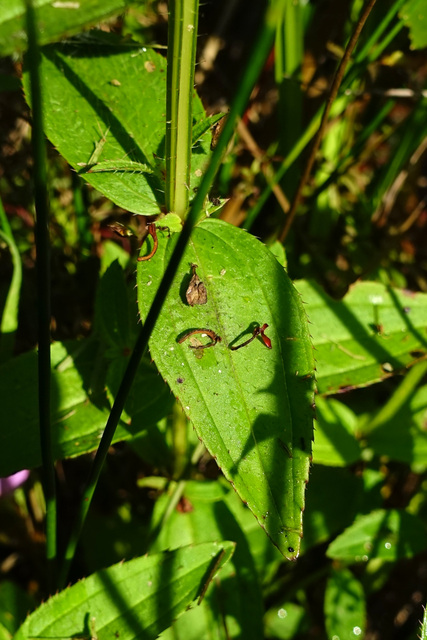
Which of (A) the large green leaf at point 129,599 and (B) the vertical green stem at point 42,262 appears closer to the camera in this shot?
(B) the vertical green stem at point 42,262

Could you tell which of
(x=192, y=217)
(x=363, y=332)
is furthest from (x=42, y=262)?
(x=363, y=332)

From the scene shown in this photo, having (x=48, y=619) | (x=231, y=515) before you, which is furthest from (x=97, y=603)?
(x=231, y=515)

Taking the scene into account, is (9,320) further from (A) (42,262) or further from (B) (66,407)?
(A) (42,262)

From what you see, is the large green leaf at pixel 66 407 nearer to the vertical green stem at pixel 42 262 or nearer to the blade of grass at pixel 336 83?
the vertical green stem at pixel 42 262

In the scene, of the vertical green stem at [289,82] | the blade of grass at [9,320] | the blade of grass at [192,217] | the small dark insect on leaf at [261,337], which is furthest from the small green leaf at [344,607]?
the vertical green stem at [289,82]

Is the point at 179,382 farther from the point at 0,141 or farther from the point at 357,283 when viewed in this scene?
the point at 0,141
